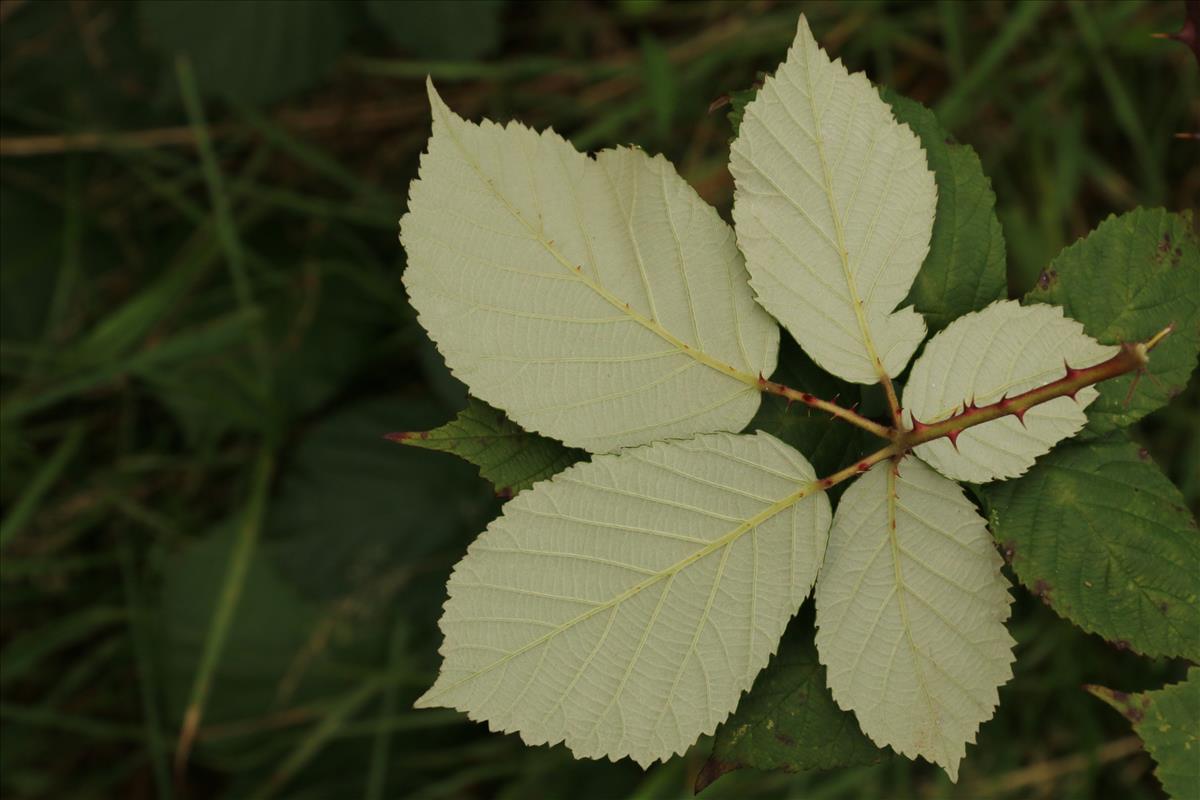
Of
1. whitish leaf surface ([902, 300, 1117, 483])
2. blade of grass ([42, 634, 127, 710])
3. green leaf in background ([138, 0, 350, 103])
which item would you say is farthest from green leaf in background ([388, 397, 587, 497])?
blade of grass ([42, 634, 127, 710])

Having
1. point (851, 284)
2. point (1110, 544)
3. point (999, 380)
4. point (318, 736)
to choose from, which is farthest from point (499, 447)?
point (318, 736)

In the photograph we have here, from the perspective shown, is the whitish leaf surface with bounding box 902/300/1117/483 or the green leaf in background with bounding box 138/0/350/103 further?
the green leaf in background with bounding box 138/0/350/103

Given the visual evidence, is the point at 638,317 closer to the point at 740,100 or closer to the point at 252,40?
the point at 740,100

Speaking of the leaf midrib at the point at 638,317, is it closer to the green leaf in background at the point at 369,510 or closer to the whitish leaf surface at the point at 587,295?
the whitish leaf surface at the point at 587,295

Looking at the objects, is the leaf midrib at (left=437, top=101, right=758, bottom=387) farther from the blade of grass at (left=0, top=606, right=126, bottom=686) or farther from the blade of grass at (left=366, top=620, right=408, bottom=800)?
the blade of grass at (left=0, top=606, right=126, bottom=686)

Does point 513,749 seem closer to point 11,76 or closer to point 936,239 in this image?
point 936,239

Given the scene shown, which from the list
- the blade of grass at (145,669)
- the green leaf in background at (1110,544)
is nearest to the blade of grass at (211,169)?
the blade of grass at (145,669)

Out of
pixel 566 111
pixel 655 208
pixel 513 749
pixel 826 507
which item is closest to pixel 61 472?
pixel 513 749
